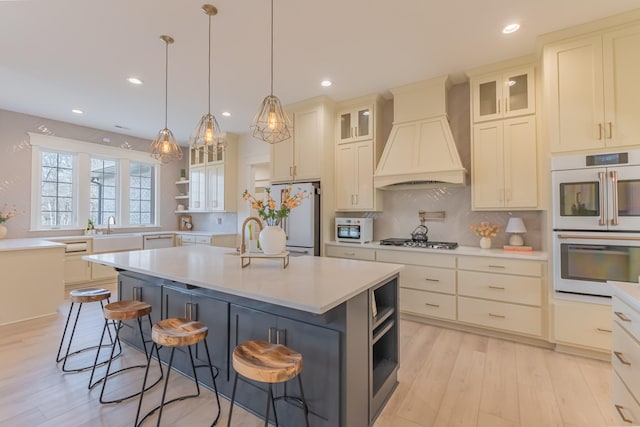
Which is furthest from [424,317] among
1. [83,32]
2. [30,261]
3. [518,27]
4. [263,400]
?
[30,261]

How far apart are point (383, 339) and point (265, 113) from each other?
204 centimetres

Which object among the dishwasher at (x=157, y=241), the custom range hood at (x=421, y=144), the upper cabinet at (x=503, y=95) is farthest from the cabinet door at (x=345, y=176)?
the dishwasher at (x=157, y=241)

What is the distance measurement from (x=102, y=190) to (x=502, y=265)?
673 cm

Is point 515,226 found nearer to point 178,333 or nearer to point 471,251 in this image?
point 471,251

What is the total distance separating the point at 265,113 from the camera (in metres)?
2.35

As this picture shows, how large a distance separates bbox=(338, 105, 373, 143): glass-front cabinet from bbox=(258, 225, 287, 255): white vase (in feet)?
7.74

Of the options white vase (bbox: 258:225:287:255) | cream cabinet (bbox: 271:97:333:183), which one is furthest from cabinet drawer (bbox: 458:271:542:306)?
cream cabinet (bbox: 271:97:333:183)

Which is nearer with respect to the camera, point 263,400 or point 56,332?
point 263,400

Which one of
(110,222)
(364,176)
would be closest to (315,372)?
(364,176)

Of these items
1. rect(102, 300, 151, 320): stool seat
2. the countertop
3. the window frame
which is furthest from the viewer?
the window frame

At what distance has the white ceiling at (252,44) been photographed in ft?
7.39

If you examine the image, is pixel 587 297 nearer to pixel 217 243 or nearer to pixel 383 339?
pixel 383 339

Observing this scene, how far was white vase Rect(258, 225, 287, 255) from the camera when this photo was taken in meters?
2.12

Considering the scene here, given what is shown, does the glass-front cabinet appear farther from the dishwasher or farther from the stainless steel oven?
the dishwasher
